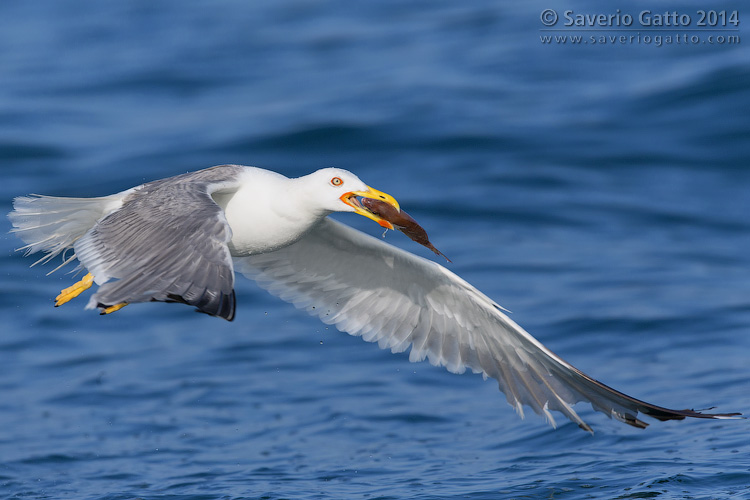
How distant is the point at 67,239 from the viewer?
7.09 metres

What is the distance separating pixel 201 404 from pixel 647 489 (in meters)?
4.30

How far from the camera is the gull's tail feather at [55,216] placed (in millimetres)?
6914

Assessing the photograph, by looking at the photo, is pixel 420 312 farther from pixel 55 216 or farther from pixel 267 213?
pixel 55 216

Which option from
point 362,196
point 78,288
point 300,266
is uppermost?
point 362,196

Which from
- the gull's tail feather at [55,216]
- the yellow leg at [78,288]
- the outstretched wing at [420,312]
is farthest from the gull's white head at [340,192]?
the yellow leg at [78,288]

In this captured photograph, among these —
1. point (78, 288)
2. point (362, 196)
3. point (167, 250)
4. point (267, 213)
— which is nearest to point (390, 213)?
point (362, 196)

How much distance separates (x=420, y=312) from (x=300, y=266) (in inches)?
39.9

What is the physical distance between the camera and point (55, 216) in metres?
6.96

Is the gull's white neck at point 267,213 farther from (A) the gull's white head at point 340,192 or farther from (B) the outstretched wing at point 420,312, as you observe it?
(B) the outstretched wing at point 420,312

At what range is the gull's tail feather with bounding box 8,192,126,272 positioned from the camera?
6.91m

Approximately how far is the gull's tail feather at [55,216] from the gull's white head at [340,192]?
139 centimetres

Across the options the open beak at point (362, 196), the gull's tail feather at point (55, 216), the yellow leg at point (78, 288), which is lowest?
the yellow leg at point (78, 288)

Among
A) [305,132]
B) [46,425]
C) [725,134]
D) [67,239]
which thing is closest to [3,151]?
[305,132]

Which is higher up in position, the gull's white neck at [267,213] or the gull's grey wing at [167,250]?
the gull's white neck at [267,213]
